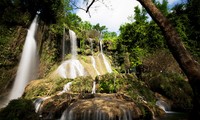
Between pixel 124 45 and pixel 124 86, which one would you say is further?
pixel 124 45

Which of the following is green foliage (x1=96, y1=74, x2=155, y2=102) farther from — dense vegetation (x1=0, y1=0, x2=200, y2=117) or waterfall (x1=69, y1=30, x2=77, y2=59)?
waterfall (x1=69, y1=30, x2=77, y2=59)

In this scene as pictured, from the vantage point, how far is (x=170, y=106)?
14125mm

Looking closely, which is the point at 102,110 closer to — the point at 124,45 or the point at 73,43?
the point at 73,43

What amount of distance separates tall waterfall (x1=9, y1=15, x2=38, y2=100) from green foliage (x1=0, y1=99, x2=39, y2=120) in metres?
10.4

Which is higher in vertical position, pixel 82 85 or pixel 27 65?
pixel 27 65

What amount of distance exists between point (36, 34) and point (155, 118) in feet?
55.3

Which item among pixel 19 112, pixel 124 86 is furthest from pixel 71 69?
pixel 19 112

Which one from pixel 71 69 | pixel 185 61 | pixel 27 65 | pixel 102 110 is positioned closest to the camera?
pixel 185 61

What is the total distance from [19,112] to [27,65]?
1296cm

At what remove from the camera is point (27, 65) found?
73.5 ft

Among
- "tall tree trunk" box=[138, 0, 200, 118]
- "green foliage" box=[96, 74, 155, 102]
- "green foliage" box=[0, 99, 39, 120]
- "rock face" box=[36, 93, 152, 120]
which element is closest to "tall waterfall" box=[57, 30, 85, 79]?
"green foliage" box=[96, 74, 155, 102]

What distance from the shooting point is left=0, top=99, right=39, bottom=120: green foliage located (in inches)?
386

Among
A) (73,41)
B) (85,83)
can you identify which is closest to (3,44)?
(73,41)

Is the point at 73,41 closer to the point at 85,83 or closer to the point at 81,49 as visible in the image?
the point at 81,49
